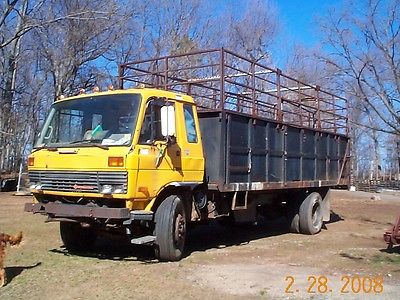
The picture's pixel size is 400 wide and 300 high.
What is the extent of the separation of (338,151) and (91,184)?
27.9 feet

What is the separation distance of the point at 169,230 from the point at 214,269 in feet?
2.98

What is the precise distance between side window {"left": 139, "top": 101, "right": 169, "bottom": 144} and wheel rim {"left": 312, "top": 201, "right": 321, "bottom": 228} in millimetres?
6074

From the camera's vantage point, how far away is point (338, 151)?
13.9 meters

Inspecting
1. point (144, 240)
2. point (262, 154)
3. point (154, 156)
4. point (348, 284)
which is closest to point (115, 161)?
point (154, 156)

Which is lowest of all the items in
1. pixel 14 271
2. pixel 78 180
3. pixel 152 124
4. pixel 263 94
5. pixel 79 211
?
pixel 14 271

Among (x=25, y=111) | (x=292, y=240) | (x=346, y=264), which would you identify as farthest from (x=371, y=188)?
(x=346, y=264)

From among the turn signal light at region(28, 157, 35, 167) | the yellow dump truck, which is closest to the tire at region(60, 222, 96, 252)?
the yellow dump truck

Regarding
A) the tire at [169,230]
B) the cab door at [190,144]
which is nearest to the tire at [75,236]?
the tire at [169,230]

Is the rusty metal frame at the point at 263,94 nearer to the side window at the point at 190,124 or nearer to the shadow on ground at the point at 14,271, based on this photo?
the side window at the point at 190,124

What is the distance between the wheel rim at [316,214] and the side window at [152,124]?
607cm

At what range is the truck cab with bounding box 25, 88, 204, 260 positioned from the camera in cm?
729

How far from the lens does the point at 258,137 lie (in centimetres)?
997

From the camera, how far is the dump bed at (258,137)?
8961 mm

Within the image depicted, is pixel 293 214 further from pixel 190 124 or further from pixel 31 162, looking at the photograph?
pixel 31 162
